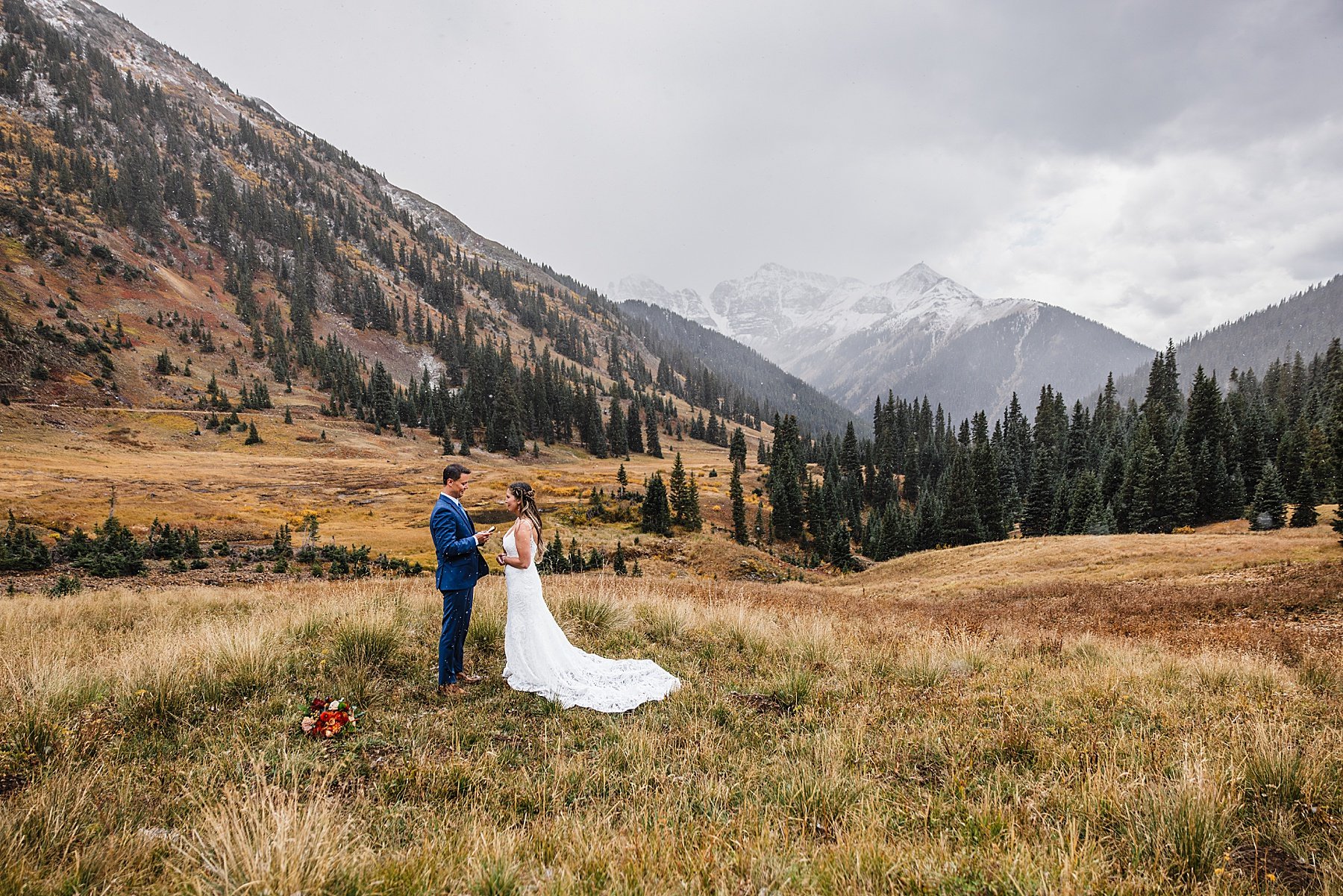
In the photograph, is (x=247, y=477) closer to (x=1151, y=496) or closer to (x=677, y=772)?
(x=677, y=772)

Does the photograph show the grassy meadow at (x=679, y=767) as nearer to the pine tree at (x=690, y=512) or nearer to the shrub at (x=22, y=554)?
the shrub at (x=22, y=554)

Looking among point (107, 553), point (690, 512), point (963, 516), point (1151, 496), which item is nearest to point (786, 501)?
point (690, 512)

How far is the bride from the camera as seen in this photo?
20.8 ft

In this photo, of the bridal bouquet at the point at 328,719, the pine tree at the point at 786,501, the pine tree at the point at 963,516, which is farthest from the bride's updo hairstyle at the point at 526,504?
the pine tree at the point at 963,516

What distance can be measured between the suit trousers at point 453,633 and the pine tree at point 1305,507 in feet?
207

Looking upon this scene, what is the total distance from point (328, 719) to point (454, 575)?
1.94 m

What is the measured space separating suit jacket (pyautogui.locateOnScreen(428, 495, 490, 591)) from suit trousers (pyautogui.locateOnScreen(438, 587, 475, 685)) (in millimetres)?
137

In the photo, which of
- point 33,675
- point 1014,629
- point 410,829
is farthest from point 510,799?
point 1014,629

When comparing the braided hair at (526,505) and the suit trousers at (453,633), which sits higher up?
the braided hair at (526,505)

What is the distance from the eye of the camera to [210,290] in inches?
5044

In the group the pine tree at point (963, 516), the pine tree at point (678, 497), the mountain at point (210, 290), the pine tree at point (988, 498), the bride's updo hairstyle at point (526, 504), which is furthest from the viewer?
the mountain at point (210, 290)

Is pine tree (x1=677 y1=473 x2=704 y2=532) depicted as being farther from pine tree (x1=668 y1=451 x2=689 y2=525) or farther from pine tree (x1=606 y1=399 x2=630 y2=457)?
pine tree (x1=606 y1=399 x2=630 y2=457)

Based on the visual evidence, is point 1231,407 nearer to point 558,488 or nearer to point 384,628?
point 558,488

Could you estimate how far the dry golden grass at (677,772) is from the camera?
282cm
